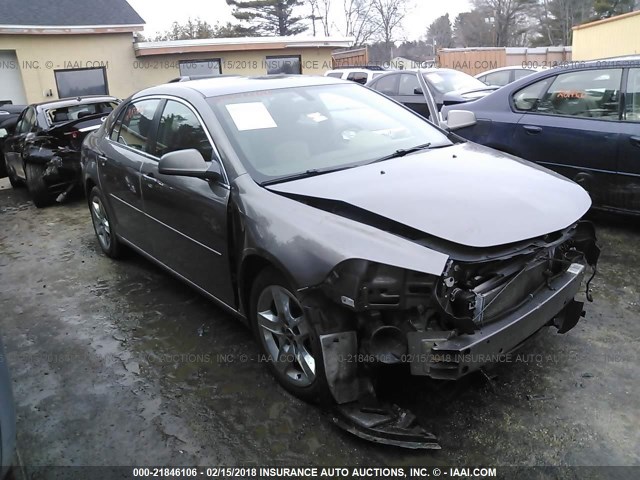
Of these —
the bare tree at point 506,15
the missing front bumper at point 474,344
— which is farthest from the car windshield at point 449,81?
the bare tree at point 506,15

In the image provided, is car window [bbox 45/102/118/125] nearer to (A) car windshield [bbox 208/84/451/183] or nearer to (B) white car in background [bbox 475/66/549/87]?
(A) car windshield [bbox 208/84/451/183]

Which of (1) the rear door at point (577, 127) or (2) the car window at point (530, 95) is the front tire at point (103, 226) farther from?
(2) the car window at point (530, 95)

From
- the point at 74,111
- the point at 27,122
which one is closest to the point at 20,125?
the point at 27,122

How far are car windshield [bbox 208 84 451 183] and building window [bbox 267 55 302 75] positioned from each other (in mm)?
16024

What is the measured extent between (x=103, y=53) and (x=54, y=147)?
36.6 ft

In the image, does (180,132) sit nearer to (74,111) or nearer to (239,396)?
(239,396)

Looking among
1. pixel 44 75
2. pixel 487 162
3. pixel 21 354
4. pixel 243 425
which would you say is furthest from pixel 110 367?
pixel 44 75

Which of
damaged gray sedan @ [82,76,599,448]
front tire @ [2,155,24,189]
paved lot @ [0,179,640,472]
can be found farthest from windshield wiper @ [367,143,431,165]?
front tire @ [2,155,24,189]

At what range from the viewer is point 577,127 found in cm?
486

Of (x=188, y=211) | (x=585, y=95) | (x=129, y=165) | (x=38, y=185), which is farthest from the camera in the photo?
(x=38, y=185)

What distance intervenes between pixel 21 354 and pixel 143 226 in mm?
1236

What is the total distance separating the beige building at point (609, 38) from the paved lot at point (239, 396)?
18676mm

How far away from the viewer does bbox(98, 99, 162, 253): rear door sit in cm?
413

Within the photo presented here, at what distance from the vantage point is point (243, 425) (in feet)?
9.13
